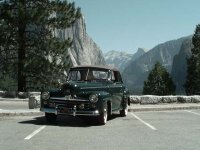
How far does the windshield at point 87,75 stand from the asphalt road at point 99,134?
1415 millimetres

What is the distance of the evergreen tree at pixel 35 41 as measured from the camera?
3294cm

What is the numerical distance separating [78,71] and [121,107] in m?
2.35

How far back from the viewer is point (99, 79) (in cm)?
1617

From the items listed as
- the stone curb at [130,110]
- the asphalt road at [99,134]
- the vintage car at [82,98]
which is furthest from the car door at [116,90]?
the stone curb at [130,110]

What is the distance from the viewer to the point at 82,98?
14469mm

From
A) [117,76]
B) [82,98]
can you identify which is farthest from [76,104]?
[117,76]

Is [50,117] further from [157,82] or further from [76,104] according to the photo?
[157,82]

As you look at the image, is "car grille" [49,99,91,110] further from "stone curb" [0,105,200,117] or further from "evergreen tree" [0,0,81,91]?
"evergreen tree" [0,0,81,91]

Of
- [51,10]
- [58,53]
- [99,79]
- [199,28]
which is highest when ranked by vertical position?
[199,28]

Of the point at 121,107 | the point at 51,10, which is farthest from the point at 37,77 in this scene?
the point at 121,107

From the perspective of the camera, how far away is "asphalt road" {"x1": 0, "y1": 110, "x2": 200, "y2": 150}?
10.2 metres

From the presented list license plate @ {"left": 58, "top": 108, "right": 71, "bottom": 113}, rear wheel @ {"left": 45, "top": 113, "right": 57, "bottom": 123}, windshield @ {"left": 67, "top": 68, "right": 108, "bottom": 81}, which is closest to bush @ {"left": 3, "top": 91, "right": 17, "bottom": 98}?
windshield @ {"left": 67, "top": 68, "right": 108, "bottom": 81}

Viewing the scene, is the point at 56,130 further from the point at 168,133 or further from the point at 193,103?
the point at 193,103

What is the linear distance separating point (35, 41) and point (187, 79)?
50343 millimetres
